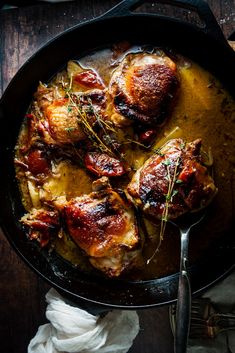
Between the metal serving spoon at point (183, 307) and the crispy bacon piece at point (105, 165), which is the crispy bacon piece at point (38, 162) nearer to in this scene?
the crispy bacon piece at point (105, 165)

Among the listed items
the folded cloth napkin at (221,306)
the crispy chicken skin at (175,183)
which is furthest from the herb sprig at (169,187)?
the folded cloth napkin at (221,306)

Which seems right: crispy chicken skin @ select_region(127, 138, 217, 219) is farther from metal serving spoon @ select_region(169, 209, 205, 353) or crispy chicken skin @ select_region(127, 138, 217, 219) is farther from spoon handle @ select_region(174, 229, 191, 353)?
spoon handle @ select_region(174, 229, 191, 353)

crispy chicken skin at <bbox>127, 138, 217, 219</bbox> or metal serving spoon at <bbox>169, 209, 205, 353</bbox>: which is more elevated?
crispy chicken skin at <bbox>127, 138, 217, 219</bbox>

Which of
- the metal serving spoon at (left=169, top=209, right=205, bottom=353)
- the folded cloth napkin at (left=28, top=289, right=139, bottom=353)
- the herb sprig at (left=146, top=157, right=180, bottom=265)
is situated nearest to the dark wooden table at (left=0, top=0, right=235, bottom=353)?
the folded cloth napkin at (left=28, top=289, right=139, bottom=353)

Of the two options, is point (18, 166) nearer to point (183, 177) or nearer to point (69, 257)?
point (69, 257)

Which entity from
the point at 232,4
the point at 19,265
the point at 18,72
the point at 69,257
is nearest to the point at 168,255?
the point at 69,257

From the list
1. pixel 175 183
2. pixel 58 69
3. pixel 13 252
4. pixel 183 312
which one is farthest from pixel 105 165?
pixel 183 312
